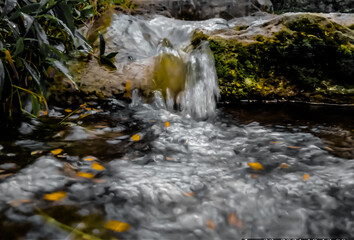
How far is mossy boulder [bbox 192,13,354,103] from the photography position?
377 cm

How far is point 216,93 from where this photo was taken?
12.7ft

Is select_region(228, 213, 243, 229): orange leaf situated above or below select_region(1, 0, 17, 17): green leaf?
below

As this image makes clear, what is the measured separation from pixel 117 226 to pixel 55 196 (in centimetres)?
47

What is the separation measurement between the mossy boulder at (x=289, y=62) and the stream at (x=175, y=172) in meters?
0.54

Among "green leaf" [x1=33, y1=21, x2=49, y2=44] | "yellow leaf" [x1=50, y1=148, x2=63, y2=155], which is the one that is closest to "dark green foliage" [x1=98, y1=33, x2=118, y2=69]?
"green leaf" [x1=33, y1=21, x2=49, y2=44]

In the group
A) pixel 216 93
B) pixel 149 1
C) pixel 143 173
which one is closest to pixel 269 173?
pixel 143 173

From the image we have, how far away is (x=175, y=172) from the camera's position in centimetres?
189

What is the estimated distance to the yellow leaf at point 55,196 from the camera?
4.67ft

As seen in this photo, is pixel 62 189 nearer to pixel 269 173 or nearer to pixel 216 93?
pixel 269 173

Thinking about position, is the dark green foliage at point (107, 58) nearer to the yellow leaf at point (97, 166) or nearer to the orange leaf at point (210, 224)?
the yellow leaf at point (97, 166)

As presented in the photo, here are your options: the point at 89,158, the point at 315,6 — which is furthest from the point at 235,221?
the point at 315,6

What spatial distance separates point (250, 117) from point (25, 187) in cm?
272

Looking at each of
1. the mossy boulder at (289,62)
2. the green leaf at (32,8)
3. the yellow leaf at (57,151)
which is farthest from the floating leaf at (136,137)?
the mossy boulder at (289,62)

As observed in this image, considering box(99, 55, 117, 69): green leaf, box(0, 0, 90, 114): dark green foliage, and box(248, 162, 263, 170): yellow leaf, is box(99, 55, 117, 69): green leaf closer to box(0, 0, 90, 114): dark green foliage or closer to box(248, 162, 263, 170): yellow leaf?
box(0, 0, 90, 114): dark green foliage
